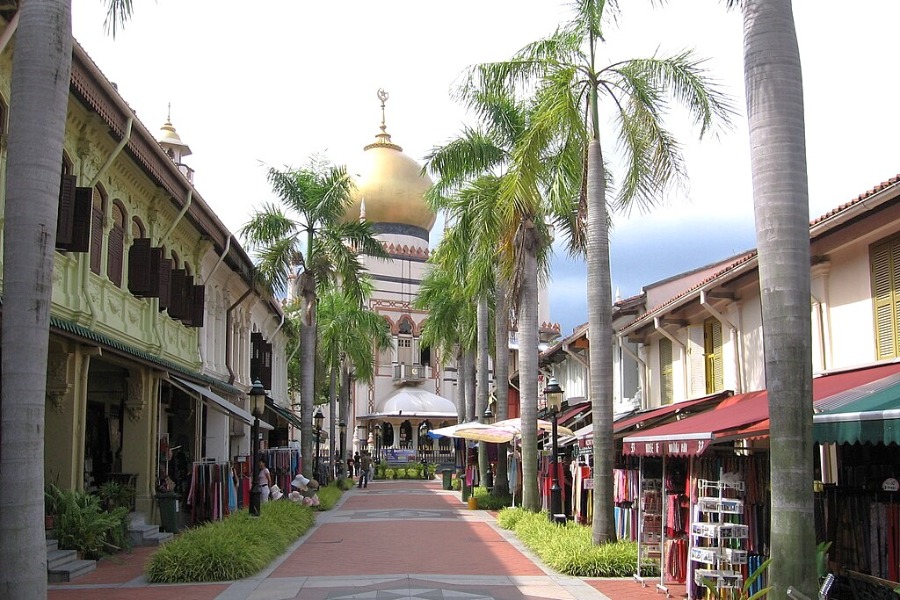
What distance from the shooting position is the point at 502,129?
24859mm

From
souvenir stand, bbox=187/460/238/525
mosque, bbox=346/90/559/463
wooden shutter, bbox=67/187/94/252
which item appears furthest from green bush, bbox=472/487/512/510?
mosque, bbox=346/90/559/463

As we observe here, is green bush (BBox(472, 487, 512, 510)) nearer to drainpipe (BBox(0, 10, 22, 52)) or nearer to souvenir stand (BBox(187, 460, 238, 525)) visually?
souvenir stand (BBox(187, 460, 238, 525))

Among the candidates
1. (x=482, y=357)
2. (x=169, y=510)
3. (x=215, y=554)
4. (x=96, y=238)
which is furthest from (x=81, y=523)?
(x=482, y=357)

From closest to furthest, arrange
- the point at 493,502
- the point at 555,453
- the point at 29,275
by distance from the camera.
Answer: the point at 29,275
the point at 555,453
the point at 493,502

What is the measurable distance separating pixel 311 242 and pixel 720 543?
2044cm

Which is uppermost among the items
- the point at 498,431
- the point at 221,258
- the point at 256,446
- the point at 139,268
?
the point at 221,258

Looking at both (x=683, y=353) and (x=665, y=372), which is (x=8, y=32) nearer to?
(x=683, y=353)

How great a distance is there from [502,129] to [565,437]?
8.13 meters

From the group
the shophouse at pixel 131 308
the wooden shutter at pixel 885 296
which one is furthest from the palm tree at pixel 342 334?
the wooden shutter at pixel 885 296

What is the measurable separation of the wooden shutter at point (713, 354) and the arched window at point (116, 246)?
1199 cm

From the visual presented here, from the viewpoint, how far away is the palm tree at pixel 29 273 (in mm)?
7926

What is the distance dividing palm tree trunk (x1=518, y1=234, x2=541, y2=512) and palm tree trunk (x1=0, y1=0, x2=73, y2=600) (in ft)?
48.1

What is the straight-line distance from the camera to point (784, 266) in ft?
28.1

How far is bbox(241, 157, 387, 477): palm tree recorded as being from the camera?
28828 mm
